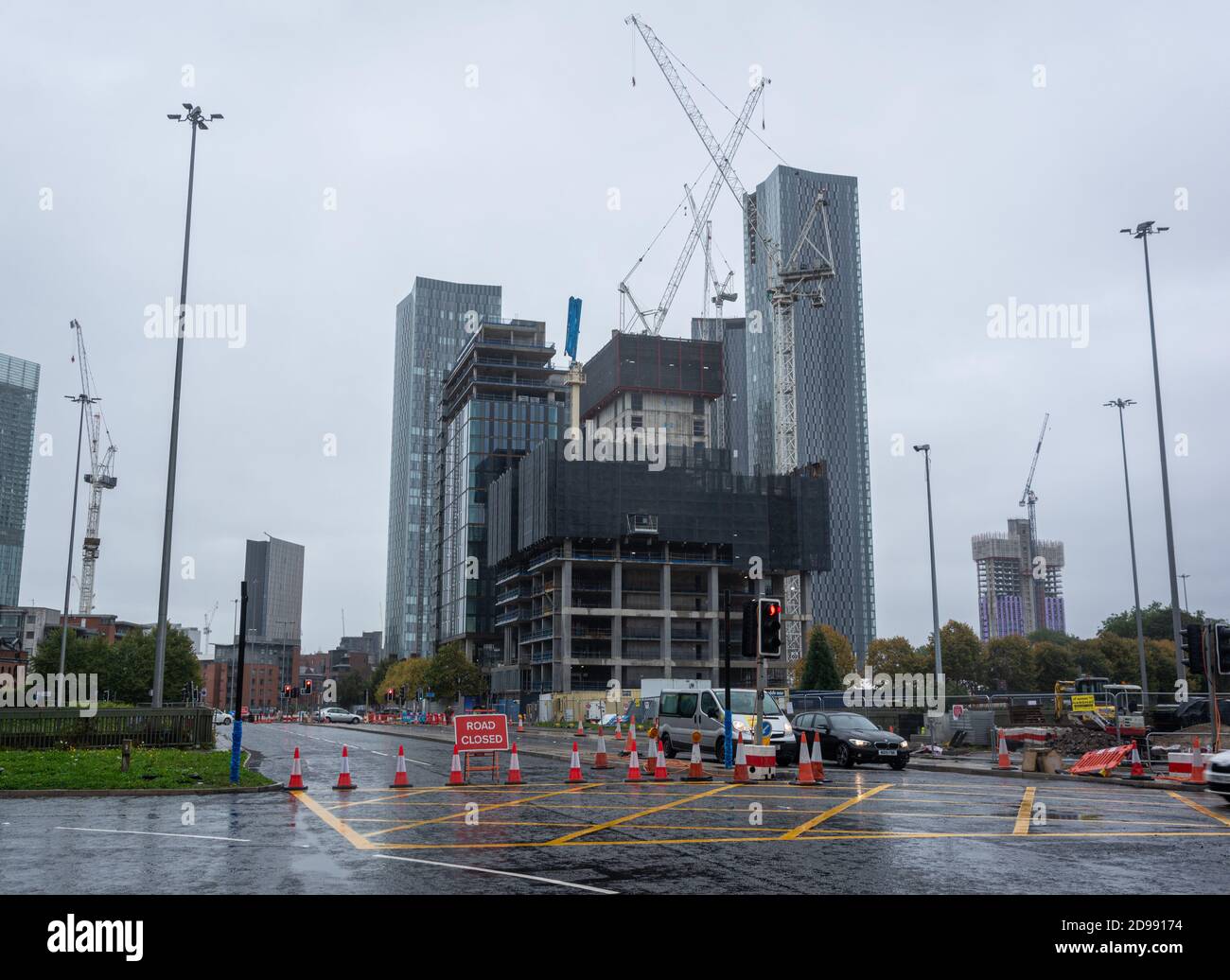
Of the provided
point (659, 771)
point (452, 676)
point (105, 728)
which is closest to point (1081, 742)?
point (659, 771)

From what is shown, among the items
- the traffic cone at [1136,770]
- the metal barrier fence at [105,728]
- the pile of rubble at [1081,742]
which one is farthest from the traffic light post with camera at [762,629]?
the metal barrier fence at [105,728]

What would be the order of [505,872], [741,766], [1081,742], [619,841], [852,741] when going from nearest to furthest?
[505,872] < [619,841] < [741,766] < [852,741] < [1081,742]

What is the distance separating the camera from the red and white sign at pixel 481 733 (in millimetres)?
20781

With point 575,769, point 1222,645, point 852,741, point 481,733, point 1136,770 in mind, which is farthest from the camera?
point 852,741

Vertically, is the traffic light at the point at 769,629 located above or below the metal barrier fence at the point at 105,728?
above

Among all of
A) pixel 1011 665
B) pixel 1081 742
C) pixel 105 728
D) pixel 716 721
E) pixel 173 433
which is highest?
pixel 173 433

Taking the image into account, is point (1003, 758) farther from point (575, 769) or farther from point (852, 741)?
point (575, 769)

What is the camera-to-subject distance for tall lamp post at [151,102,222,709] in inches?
1054

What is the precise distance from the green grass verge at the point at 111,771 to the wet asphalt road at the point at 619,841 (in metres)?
1.40

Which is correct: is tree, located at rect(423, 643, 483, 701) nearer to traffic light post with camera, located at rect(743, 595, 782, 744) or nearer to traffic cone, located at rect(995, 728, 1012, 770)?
traffic cone, located at rect(995, 728, 1012, 770)

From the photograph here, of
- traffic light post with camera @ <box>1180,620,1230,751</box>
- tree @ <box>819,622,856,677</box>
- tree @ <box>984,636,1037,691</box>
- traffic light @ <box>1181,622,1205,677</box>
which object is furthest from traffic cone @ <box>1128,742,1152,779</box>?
tree @ <box>984,636,1037,691</box>

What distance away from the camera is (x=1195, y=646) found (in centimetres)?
2108

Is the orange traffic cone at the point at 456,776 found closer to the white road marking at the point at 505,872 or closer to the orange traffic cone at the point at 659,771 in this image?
the orange traffic cone at the point at 659,771

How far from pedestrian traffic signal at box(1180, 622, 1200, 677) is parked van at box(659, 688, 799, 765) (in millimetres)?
9888
